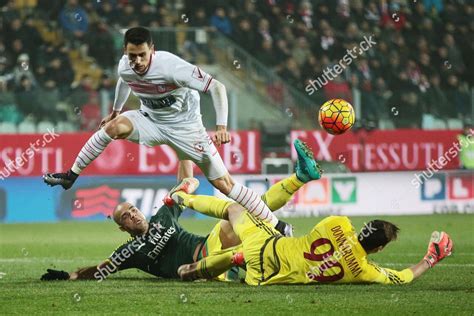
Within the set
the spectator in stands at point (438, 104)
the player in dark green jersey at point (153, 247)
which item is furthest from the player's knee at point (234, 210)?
the spectator in stands at point (438, 104)

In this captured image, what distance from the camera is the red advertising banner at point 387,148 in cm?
2034

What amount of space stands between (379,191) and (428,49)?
4.70 metres

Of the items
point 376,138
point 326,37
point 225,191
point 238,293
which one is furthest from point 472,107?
point 238,293

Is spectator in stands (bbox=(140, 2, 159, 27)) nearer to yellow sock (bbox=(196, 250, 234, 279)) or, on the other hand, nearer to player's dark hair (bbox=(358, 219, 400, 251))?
yellow sock (bbox=(196, 250, 234, 279))

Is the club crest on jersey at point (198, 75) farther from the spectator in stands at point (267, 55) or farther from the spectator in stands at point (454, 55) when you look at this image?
the spectator in stands at point (454, 55)

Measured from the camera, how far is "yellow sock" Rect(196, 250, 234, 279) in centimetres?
907

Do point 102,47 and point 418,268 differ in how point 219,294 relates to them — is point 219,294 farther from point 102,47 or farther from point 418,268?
point 102,47

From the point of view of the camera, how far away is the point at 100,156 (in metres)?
18.8

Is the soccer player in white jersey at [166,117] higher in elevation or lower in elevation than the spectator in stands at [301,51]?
lower

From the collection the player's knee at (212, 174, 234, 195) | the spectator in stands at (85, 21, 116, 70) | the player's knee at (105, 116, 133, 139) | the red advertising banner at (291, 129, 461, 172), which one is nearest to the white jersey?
the player's knee at (105, 116, 133, 139)

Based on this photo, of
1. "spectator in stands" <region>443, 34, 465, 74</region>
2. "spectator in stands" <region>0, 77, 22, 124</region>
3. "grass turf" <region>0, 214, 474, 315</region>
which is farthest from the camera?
"spectator in stands" <region>443, 34, 465, 74</region>

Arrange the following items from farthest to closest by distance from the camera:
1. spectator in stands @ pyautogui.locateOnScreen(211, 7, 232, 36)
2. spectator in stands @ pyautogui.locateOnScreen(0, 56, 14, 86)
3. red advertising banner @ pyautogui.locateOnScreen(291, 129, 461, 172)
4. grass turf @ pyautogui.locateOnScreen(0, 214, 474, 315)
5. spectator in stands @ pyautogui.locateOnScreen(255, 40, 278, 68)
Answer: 1. spectator in stands @ pyautogui.locateOnScreen(211, 7, 232, 36)
2. spectator in stands @ pyautogui.locateOnScreen(255, 40, 278, 68)
3. red advertising banner @ pyautogui.locateOnScreen(291, 129, 461, 172)
4. spectator in stands @ pyautogui.locateOnScreen(0, 56, 14, 86)
5. grass turf @ pyautogui.locateOnScreen(0, 214, 474, 315)

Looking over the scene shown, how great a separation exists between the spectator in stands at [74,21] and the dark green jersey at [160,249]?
11336 mm

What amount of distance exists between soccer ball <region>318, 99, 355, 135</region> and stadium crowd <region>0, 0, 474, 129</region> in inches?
298
